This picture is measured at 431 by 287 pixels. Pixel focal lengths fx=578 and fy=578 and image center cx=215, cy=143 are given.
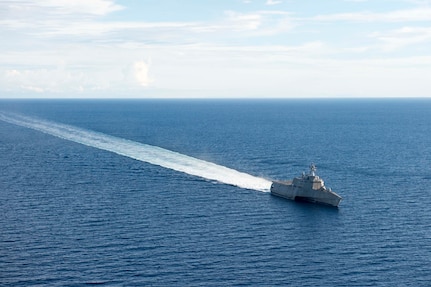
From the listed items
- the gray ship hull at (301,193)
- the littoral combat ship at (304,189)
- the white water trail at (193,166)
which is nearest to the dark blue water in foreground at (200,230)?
the gray ship hull at (301,193)

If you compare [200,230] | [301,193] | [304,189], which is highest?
[304,189]

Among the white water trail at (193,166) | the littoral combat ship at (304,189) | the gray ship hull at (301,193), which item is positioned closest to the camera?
the gray ship hull at (301,193)

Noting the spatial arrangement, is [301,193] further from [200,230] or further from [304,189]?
[200,230]

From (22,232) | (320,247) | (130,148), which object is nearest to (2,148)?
(130,148)

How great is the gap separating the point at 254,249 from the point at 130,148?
116749 mm

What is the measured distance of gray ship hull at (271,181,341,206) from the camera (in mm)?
120812

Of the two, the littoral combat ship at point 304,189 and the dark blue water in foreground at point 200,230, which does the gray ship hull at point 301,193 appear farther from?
the dark blue water in foreground at point 200,230

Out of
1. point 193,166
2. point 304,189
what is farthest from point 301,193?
point 193,166

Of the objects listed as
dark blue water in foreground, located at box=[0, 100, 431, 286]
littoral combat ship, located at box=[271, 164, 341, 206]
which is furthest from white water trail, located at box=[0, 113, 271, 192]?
littoral combat ship, located at box=[271, 164, 341, 206]

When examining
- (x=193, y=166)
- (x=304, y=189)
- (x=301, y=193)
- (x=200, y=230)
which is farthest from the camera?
(x=193, y=166)

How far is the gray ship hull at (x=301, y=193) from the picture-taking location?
12081 centimetres

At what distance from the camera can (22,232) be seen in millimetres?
94125

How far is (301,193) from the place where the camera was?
124688 mm

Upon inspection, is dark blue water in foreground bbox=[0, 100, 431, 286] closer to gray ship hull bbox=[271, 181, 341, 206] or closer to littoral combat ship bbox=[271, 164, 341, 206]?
gray ship hull bbox=[271, 181, 341, 206]
